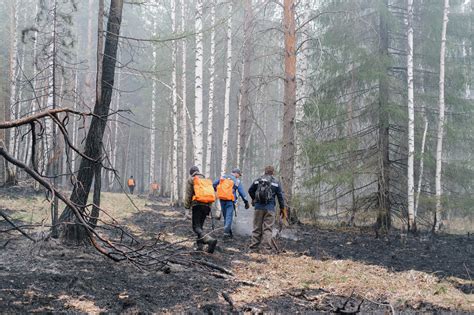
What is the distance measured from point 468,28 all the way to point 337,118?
294 inches

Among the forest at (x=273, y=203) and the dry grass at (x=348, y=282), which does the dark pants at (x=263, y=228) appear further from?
the dry grass at (x=348, y=282)

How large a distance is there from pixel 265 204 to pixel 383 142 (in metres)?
6.50

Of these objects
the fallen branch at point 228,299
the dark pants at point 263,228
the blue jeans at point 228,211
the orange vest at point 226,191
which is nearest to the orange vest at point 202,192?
the dark pants at point 263,228

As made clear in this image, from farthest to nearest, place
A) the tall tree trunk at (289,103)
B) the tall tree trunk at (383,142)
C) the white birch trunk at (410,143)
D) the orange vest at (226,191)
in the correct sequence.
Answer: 1. the white birch trunk at (410,143)
2. the tall tree trunk at (383,142)
3. the tall tree trunk at (289,103)
4. the orange vest at (226,191)

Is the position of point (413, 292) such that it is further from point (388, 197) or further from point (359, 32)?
point (359, 32)

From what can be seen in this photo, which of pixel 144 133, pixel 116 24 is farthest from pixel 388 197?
pixel 144 133

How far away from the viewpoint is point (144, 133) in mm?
44938

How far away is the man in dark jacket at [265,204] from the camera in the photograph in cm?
1034

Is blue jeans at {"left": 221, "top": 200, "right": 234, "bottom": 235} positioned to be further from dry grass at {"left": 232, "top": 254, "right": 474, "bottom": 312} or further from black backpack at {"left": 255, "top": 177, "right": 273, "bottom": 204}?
dry grass at {"left": 232, "top": 254, "right": 474, "bottom": 312}

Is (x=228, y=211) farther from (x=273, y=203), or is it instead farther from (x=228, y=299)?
(x=228, y=299)

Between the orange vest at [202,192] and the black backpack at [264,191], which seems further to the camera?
the black backpack at [264,191]

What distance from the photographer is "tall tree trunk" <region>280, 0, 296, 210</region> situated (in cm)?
1378

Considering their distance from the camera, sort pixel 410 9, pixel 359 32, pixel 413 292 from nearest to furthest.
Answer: pixel 413 292 < pixel 410 9 < pixel 359 32

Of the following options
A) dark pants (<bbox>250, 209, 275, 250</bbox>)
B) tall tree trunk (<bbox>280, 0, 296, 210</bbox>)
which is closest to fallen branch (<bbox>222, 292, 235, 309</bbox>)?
dark pants (<bbox>250, 209, 275, 250</bbox>)
